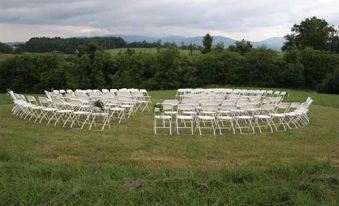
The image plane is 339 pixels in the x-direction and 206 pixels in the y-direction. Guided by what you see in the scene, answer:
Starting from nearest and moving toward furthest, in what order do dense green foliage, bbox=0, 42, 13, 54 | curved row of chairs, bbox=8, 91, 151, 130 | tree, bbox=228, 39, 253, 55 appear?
curved row of chairs, bbox=8, 91, 151, 130 → tree, bbox=228, 39, 253, 55 → dense green foliage, bbox=0, 42, 13, 54

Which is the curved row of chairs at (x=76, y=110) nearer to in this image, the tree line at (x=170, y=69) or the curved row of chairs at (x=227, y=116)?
the curved row of chairs at (x=227, y=116)

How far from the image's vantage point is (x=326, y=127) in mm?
14523

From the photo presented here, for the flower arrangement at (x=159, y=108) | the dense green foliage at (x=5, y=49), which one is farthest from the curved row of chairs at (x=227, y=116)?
the dense green foliage at (x=5, y=49)

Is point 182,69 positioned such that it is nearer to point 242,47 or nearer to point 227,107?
point 242,47

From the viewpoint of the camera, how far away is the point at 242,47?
53.0 m

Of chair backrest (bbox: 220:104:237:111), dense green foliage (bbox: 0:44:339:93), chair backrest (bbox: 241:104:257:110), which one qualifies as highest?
chair backrest (bbox: 220:104:237:111)

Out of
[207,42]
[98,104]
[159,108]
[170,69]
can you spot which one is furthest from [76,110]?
[207,42]

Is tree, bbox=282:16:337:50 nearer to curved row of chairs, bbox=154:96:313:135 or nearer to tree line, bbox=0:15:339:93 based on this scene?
tree line, bbox=0:15:339:93

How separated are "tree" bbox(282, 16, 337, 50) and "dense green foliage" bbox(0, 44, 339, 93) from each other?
16.8 meters

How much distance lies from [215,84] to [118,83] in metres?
8.81

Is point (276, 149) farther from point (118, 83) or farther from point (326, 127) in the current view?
point (118, 83)

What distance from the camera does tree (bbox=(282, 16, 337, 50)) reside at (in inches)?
2450

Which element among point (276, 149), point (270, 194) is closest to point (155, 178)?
point (270, 194)

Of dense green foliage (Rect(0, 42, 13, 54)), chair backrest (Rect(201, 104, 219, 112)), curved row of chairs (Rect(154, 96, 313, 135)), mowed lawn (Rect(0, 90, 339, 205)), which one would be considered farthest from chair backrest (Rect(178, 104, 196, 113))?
dense green foliage (Rect(0, 42, 13, 54))
